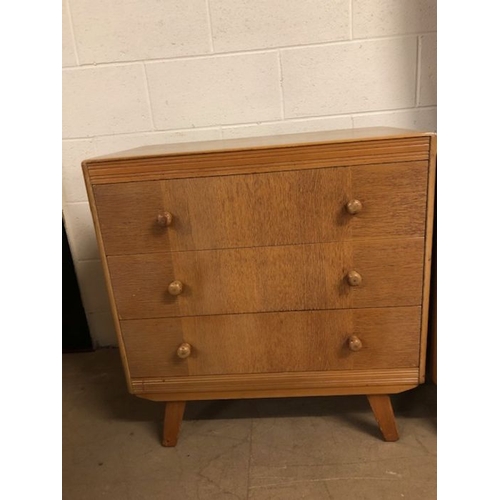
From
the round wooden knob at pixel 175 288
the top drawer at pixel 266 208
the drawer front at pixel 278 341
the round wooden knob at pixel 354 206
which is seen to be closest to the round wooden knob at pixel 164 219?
the top drawer at pixel 266 208

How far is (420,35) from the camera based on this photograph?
4.09 ft

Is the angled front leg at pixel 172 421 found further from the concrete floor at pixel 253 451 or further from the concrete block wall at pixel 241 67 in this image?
the concrete block wall at pixel 241 67

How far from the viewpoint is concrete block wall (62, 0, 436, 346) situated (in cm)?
125

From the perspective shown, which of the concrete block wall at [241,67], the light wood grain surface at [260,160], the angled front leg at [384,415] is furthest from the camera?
the concrete block wall at [241,67]

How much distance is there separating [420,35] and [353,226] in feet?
2.34

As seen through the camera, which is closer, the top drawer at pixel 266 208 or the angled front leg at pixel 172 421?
the top drawer at pixel 266 208

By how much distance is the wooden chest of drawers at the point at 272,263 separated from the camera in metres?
0.91

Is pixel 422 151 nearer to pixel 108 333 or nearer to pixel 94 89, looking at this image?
pixel 94 89

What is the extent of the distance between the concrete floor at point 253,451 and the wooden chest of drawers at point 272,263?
106 mm

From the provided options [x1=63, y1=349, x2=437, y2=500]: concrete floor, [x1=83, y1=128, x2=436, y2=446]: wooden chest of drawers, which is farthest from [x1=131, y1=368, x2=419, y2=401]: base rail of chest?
[x1=63, y1=349, x2=437, y2=500]: concrete floor

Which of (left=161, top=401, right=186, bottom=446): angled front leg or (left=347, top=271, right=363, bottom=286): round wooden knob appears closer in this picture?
(left=347, top=271, right=363, bottom=286): round wooden knob

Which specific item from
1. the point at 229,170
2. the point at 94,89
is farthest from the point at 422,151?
the point at 94,89

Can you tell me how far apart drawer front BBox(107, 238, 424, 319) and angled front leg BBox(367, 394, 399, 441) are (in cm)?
27

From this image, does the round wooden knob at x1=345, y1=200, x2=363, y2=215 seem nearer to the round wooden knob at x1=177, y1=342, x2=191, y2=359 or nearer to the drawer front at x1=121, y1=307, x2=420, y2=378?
the drawer front at x1=121, y1=307, x2=420, y2=378
